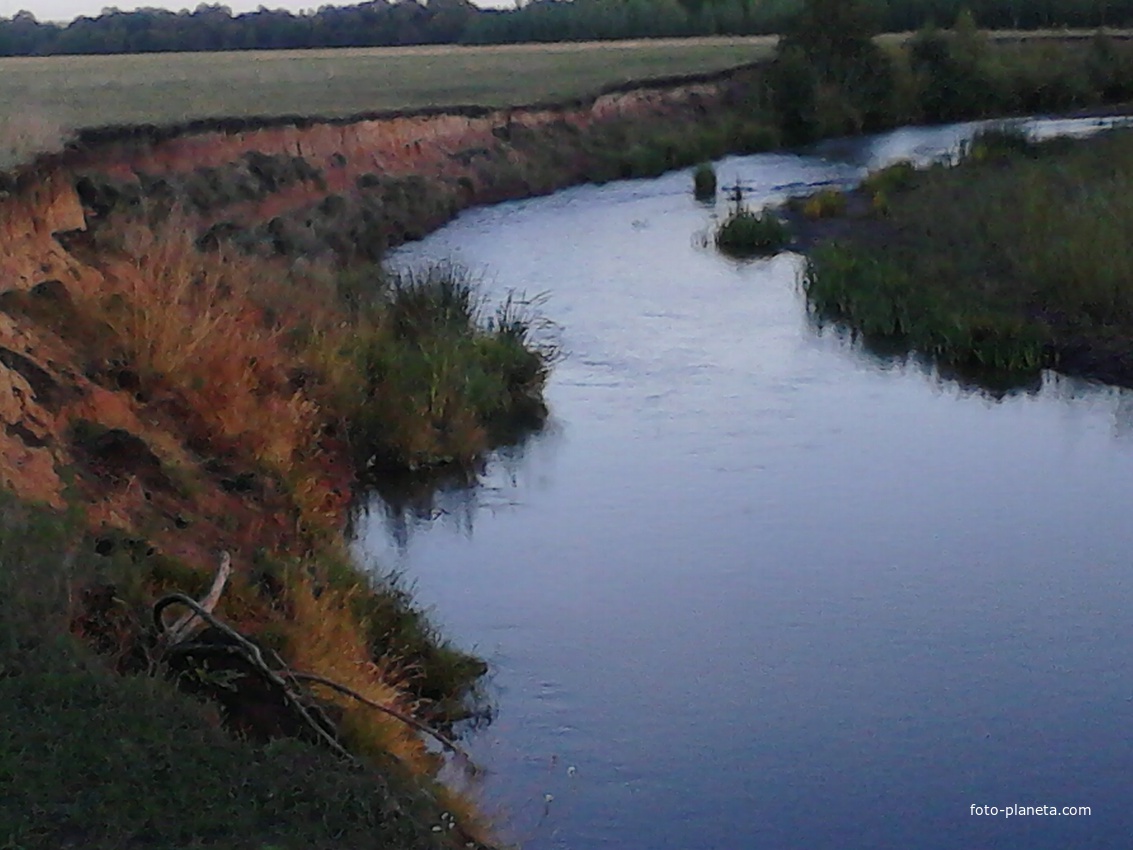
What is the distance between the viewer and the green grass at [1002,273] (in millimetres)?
15594

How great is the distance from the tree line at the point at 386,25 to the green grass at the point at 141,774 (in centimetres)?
7164

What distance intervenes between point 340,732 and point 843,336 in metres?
11.6

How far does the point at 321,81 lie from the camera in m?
45.7

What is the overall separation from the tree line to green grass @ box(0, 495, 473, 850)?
71639 mm

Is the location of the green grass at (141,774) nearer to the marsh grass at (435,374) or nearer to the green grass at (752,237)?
the marsh grass at (435,374)

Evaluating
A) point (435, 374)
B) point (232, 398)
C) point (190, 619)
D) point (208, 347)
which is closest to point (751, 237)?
point (435, 374)

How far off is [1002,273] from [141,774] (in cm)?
1413

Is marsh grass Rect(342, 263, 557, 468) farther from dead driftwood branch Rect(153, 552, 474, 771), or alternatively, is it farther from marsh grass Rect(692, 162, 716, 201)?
marsh grass Rect(692, 162, 716, 201)

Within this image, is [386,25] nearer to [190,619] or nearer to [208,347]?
[208,347]

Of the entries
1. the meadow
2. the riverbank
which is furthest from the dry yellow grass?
the meadow

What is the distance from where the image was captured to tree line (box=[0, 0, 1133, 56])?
80500 mm

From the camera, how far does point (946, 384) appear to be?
1536cm

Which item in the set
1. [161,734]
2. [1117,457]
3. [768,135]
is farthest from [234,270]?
[768,135]

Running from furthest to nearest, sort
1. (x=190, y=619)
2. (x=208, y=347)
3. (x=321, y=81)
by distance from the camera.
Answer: (x=321, y=81), (x=208, y=347), (x=190, y=619)
